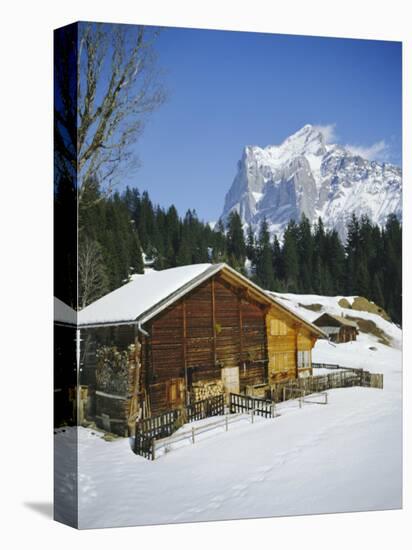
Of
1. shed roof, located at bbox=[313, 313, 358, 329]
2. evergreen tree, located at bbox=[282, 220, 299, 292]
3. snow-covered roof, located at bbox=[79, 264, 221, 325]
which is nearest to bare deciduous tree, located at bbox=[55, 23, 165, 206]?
snow-covered roof, located at bbox=[79, 264, 221, 325]

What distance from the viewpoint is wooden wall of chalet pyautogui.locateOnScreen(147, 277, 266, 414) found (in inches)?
630

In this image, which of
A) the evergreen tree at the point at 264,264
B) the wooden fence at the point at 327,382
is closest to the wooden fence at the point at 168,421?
the wooden fence at the point at 327,382

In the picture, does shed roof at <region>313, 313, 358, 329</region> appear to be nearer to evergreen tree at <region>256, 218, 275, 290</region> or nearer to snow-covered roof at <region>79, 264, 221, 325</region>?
evergreen tree at <region>256, 218, 275, 290</region>

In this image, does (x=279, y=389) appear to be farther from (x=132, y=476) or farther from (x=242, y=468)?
(x=132, y=476)

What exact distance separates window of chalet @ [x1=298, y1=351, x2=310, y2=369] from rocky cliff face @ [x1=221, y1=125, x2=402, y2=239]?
1947mm

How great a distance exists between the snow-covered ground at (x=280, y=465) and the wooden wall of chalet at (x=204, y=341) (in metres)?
0.74

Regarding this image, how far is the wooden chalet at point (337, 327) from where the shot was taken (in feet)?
57.4

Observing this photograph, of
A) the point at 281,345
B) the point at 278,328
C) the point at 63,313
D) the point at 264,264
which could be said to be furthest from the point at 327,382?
the point at 63,313

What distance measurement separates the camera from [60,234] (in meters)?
16.1

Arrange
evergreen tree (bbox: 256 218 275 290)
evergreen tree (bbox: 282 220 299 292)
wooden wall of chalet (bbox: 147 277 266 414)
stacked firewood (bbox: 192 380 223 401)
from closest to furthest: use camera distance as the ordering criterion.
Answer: wooden wall of chalet (bbox: 147 277 266 414), stacked firewood (bbox: 192 380 223 401), evergreen tree (bbox: 256 218 275 290), evergreen tree (bbox: 282 220 299 292)

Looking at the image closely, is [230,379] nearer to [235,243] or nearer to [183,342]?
[183,342]

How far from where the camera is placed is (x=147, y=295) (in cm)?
1595

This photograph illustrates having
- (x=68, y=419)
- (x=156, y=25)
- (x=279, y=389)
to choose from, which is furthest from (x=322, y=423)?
(x=156, y=25)

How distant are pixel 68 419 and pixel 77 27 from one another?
5.51 meters
